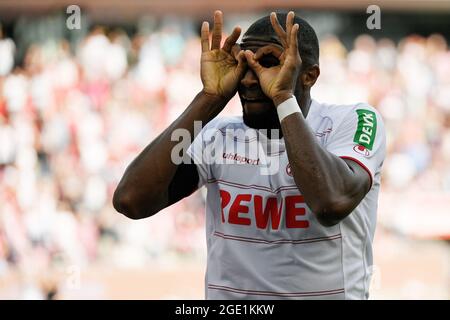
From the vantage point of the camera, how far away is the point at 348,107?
3.77 metres

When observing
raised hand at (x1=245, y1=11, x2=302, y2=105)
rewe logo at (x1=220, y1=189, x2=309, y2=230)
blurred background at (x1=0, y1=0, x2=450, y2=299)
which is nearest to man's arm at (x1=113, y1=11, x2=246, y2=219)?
raised hand at (x1=245, y1=11, x2=302, y2=105)

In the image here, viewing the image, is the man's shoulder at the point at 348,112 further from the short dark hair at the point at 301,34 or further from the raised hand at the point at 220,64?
the raised hand at the point at 220,64

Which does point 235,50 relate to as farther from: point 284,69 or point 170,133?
point 170,133

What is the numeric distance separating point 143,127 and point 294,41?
797cm

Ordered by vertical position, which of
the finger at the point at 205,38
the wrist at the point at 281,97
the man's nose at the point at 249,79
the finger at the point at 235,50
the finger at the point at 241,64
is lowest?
the wrist at the point at 281,97

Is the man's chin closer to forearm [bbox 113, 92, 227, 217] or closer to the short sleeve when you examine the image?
forearm [bbox 113, 92, 227, 217]

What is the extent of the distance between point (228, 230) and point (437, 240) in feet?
25.5

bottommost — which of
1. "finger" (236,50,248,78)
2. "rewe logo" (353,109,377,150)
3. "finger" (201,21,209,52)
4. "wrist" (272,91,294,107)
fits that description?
"rewe logo" (353,109,377,150)

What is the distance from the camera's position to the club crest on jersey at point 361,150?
355 cm

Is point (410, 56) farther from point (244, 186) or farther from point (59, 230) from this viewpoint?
point (244, 186)

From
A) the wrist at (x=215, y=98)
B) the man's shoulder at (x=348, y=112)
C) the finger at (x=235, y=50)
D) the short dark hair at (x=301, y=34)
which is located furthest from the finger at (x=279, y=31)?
the man's shoulder at (x=348, y=112)

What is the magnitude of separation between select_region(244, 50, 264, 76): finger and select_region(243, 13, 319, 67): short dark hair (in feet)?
0.33

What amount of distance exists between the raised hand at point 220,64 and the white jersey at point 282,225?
279mm

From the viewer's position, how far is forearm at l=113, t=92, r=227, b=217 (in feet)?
11.8
